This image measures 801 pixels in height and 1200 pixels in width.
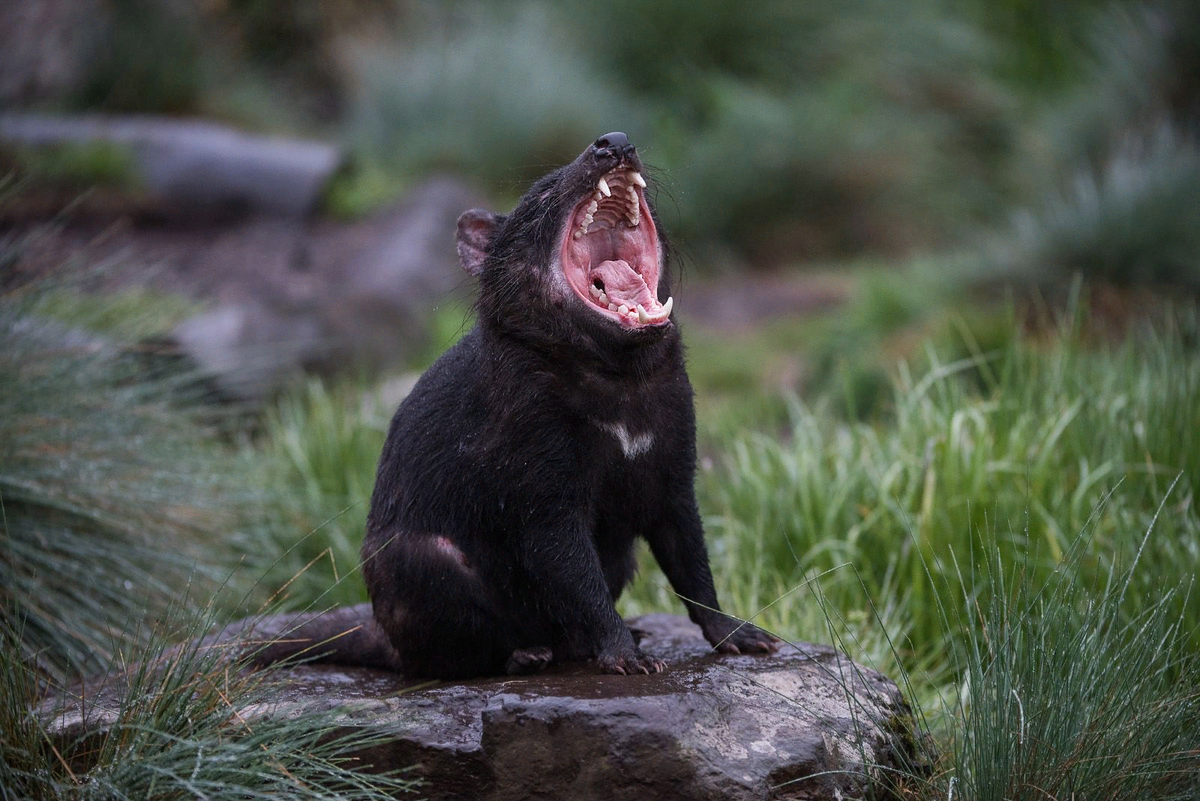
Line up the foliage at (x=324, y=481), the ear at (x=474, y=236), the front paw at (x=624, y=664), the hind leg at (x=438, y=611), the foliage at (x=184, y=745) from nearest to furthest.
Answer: the foliage at (x=184, y=745) < the front paw at (x=624, y=664) < the hind leg at (x=438, y=611) < the ear at (x=474, y=236) < the foliage at (x=324, y=481)

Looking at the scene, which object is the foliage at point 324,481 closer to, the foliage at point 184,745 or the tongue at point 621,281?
the foliage at point 184,745

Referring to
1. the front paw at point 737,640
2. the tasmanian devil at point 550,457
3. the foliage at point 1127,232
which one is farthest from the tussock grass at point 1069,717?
the foliage at point 1127,232

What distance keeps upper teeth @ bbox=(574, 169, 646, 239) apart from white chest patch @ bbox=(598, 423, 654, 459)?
45 centimetres

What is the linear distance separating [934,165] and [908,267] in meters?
2.50

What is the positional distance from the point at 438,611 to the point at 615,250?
0.94 meters

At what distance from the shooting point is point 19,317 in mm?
4215

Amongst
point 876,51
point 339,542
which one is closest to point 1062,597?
point 339,542

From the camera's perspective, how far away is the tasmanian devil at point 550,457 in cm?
283

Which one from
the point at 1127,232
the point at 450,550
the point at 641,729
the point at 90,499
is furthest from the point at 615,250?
the point at 1127,232

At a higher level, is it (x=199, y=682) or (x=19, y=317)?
(x=19, y=317)

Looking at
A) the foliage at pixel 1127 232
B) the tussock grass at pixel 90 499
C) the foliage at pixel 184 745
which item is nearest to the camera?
the foliage at pixel 184 745

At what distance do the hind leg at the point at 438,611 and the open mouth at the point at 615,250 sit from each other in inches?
26.7

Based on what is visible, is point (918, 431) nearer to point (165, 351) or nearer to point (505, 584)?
point (505, 584)

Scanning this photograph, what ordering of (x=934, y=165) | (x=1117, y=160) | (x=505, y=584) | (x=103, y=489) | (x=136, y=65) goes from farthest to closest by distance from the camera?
(x=934, y=165) < (x=136, y=65) < (x=1117, y=160) < (x=103, y=489) < (x=505, y=584)
